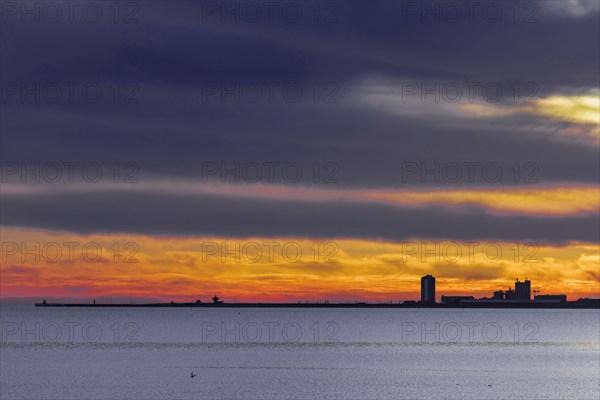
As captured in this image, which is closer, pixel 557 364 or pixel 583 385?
pixel 583 385

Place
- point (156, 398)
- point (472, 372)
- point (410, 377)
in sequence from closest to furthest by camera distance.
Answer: point (156, 398)
point (410, 377)
point (472, 372)

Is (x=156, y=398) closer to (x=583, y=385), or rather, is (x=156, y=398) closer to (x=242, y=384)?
(x=242, y=384)

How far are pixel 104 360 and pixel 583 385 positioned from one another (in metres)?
83.6

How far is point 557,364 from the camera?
165 metres

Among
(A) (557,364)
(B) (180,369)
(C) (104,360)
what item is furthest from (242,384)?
(A) (557,364)

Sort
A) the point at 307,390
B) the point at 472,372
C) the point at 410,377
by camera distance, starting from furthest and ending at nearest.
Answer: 1. the point at 472,372
2. the point at 410,377
3. the point at 307,390

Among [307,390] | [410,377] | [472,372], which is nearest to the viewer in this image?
[307,390]

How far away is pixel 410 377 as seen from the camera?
137 metres

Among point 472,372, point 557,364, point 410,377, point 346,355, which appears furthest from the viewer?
point 346,355

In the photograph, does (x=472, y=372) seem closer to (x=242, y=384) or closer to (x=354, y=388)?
(x=354, y=388)

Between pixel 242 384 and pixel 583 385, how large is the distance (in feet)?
146

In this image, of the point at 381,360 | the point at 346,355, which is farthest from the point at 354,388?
the point at 346,355

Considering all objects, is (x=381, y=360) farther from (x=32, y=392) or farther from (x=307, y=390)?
(x=32, y=392)

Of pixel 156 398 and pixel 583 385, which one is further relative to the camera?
pixel 583 385
